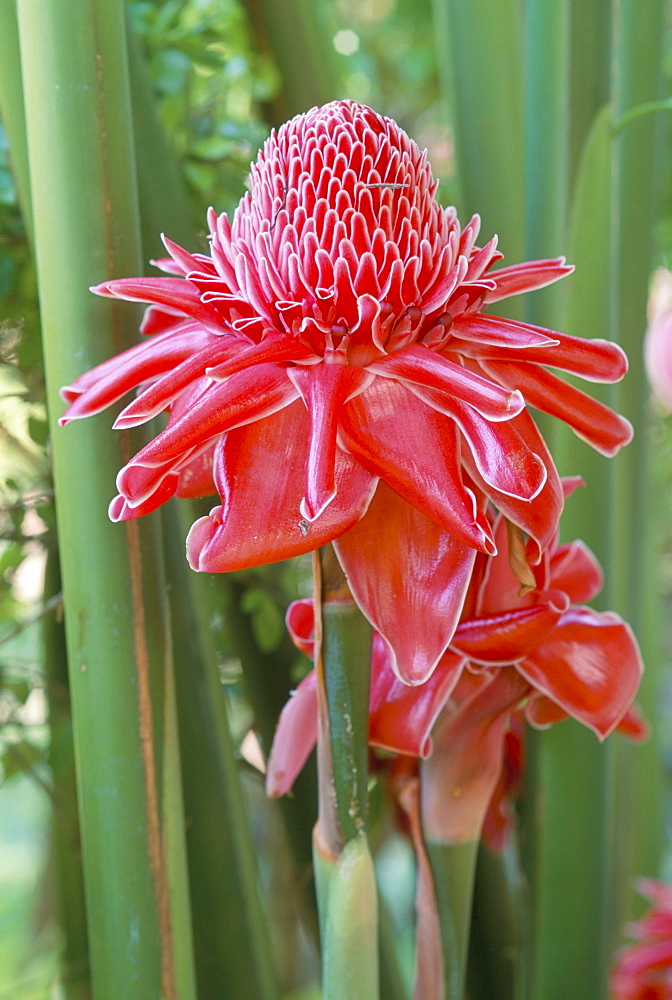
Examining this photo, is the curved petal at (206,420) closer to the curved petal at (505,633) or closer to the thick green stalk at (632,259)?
the curved petal at (505,633)

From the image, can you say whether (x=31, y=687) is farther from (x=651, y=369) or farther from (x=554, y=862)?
(x=651, y=369)

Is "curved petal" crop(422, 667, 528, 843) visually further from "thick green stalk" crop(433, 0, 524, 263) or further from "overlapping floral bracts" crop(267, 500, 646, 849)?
"thick green stalk" crop(433, 0, 524, 263)

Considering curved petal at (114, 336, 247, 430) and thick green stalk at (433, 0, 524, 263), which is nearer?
curved petal at (114, 336, 247, 430)

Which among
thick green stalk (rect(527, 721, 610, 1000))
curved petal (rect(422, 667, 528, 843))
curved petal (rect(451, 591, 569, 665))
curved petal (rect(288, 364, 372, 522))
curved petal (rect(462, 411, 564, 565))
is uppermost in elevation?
curved petal (rect(288, 364, 372, 522))

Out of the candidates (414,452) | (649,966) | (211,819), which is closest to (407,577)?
(414,452)

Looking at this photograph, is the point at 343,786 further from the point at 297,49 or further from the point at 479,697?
the point at 297,49

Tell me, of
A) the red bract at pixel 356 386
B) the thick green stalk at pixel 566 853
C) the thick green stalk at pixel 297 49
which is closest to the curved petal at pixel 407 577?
the red bract at pixel 356 386

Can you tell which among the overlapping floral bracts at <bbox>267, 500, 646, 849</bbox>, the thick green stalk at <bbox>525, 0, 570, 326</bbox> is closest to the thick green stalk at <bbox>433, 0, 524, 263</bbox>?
the thick green stalk at <bbox>525, 0, 570, 326</bbox>
